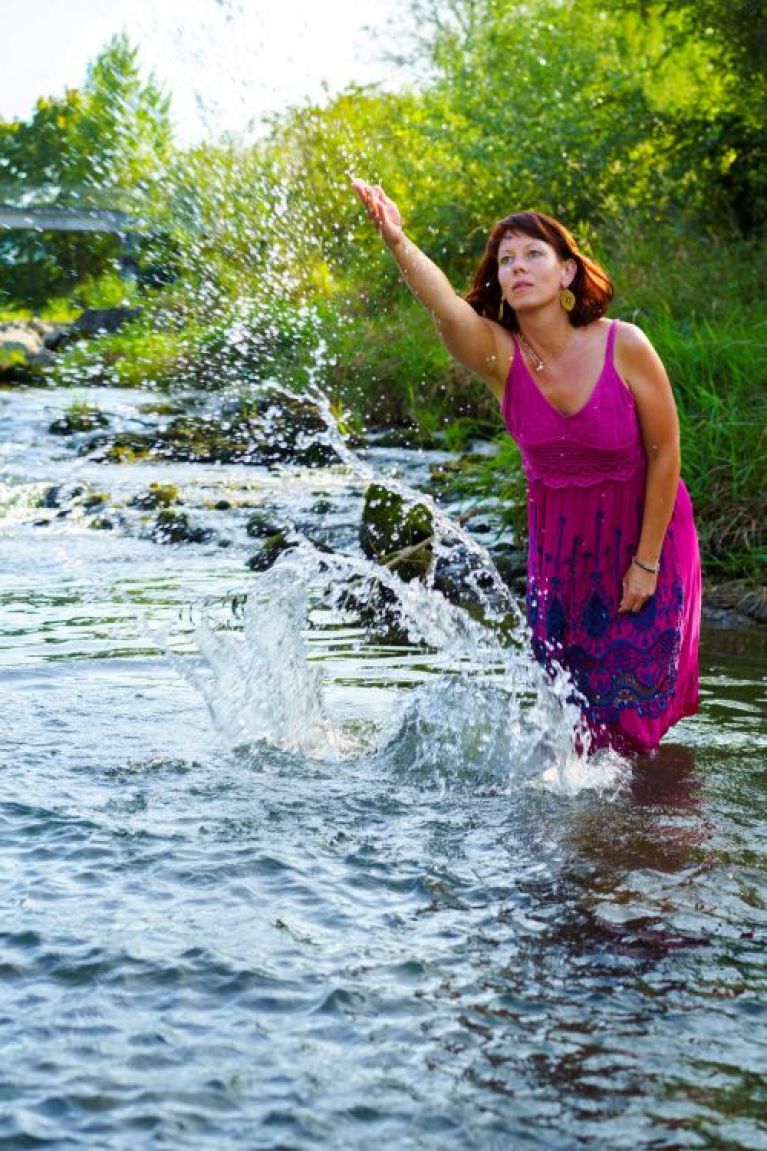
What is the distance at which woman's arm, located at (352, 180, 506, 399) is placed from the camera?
4438mm

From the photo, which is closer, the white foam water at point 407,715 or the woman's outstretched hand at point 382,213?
the woman's outstretched hand at point 382,213

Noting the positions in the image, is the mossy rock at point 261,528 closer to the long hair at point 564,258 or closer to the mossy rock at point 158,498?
the mossy rock at point 158,498

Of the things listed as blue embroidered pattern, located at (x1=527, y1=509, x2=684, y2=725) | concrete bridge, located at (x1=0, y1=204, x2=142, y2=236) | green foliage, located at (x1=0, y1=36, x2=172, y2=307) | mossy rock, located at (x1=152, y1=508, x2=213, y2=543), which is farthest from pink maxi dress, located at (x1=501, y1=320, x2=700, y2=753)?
green foliage, located at (x1=0, y1=36, x2=172, y2=307)

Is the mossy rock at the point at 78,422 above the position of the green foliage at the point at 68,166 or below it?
below

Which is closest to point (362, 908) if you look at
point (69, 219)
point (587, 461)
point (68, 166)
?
point (587, 461)

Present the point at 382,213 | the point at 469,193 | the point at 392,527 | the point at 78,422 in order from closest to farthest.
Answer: the point at 382,213 → the point at 392,527 → the point at 78,422 → the point at 469,193

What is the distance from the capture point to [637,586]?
15.0 feet

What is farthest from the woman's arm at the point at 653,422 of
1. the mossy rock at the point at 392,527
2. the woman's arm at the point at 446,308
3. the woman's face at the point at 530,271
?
the mossy rock at the point at 392,527

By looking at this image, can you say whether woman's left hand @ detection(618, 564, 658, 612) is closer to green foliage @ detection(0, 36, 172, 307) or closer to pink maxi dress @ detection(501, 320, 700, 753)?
pink maxi dress @ detection(501, 320, 700, 753)

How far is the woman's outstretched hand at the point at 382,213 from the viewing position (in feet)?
14.6

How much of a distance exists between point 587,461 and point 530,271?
57 centimetres

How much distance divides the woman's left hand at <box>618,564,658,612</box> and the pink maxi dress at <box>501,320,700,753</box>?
0.17 feet

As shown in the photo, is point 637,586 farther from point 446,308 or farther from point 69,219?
point 69,219

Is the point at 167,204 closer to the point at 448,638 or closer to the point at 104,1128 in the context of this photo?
the point at 448,638
